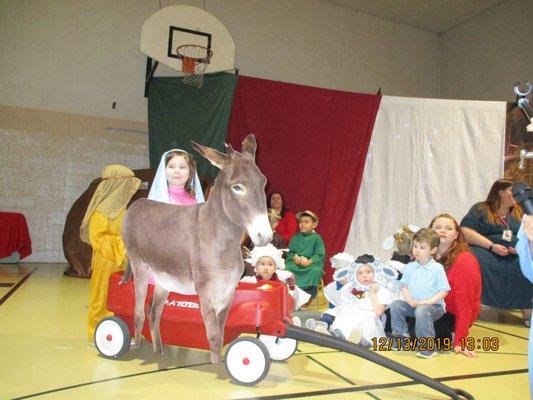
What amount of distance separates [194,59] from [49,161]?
278 centimetres

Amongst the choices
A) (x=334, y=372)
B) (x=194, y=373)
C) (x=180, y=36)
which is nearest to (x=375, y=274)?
(x=334, y=372)

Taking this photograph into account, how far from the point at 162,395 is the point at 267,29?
23.9 ft

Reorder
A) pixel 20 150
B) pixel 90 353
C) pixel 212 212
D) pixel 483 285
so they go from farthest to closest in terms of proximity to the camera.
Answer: pixel 20 150 → pixel 483 285 → pixel 90 353 → pixel 212 212

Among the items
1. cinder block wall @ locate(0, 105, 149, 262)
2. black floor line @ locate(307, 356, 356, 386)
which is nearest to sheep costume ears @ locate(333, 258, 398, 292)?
black floor line @ locate(307, 356, 356, 386)

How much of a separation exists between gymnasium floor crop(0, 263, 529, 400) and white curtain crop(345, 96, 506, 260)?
A: 2.24 m

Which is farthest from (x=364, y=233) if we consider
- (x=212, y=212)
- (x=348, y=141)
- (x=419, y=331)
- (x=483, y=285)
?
(x=212, y=212)

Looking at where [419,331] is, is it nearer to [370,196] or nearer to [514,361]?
[514,361]

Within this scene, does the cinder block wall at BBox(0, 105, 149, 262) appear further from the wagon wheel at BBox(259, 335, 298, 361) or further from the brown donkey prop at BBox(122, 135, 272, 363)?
the wagon wheel at BBox(259, 335, 298, 361)

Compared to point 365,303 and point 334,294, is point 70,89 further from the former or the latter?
point 365,303

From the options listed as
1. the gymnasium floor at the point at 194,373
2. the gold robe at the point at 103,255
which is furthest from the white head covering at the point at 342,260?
the gold robe at the point at 103,255

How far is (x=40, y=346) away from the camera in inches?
94.4

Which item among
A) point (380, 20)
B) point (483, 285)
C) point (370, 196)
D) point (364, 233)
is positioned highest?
point (380, 20)

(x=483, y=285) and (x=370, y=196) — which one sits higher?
(x=370, y=196)

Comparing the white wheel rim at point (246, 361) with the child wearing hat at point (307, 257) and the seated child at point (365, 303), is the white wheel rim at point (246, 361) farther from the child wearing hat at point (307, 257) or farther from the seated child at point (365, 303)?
the child wearing hat at point (307, 257)
